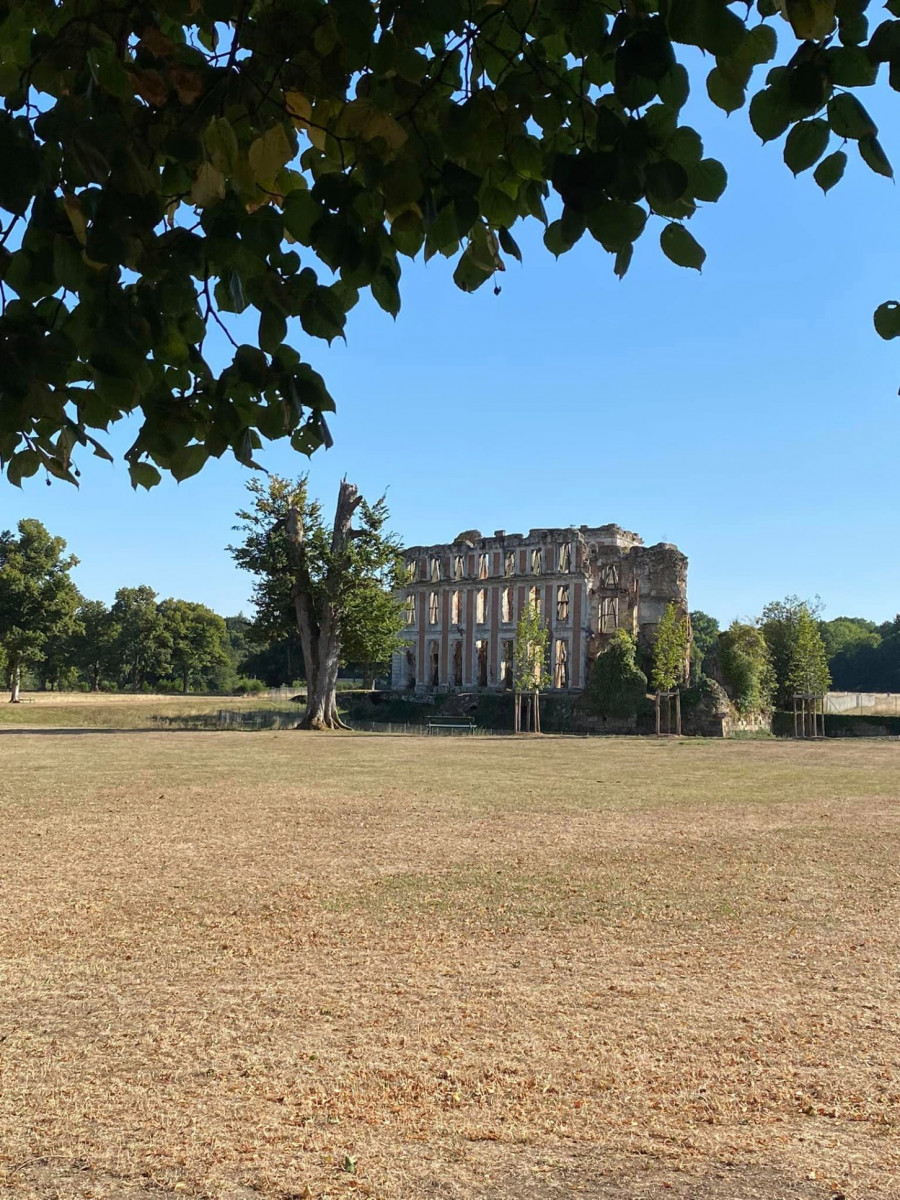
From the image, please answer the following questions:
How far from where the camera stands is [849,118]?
2.84 m

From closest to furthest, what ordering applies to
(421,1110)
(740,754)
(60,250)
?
(60,250)
(421,1110)
(740,754)

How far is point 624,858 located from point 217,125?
922 centimetres

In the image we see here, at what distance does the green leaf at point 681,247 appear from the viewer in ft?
9.79

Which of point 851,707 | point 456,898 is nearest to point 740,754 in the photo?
point 456,898

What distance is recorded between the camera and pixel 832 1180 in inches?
152


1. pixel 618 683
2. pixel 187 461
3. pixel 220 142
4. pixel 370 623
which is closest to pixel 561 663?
pixel 618 683

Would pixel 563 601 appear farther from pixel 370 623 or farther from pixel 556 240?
pixel 556 240

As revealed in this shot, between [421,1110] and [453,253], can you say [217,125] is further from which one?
[421,1110]

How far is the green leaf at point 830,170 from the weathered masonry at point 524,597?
54.8 metres

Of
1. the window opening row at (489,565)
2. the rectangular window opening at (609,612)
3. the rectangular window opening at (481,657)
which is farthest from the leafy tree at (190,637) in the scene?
the rectangular window opening at (609,612)

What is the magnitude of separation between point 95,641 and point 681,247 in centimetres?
8723

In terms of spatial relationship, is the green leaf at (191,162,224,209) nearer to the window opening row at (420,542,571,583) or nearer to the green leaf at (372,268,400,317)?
the green leaf at (372,268,400,317)

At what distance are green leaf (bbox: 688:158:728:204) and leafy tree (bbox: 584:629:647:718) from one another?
164ft

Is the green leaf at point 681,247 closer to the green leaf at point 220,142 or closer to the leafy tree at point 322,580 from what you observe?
the green leaf at point 220,142
